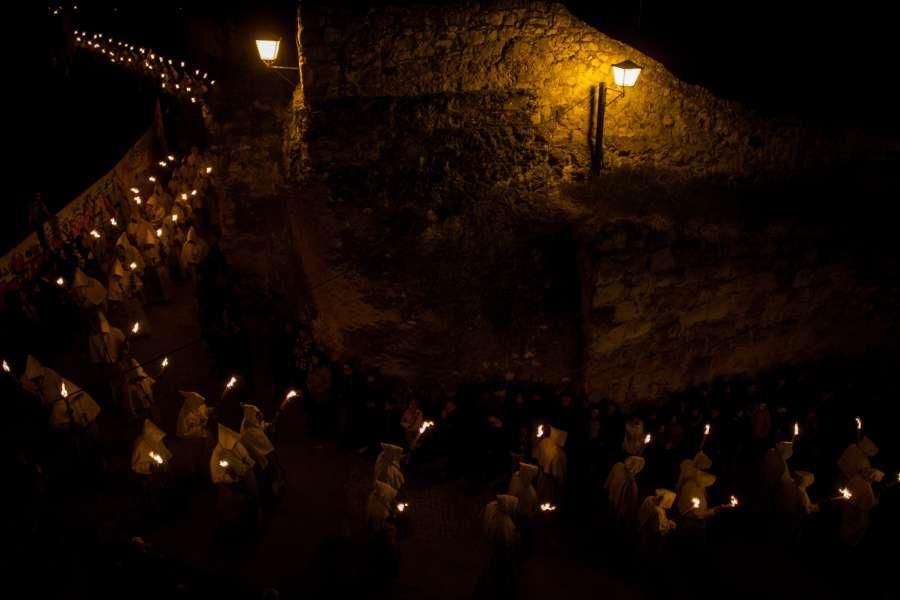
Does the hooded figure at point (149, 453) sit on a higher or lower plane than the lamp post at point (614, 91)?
lower

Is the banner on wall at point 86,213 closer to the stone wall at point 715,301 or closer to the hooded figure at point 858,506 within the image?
the stone wall at point 715,301

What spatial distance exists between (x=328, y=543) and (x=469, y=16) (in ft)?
22.2

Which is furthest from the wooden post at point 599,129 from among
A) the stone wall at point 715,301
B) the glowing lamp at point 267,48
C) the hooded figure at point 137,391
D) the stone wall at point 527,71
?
the hooded figure at point 137,391

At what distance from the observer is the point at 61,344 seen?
36.6ft

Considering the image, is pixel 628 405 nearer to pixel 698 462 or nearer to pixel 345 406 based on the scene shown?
pixel 698 462

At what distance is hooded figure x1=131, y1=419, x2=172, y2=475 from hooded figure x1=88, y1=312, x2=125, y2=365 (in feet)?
7.91

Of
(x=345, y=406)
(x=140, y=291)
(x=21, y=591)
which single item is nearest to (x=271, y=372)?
(x=345, y=406)

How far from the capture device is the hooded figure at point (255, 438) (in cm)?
774

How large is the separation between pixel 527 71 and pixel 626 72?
4.23ft

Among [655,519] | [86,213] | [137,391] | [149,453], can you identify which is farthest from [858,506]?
[86,213]

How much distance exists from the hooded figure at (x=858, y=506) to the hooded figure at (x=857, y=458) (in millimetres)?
126

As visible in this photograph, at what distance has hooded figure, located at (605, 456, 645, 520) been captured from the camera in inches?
298

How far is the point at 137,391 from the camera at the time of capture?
9.25 meters

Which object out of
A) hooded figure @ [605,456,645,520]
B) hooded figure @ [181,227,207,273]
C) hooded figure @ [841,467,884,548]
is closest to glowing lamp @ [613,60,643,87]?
hooded figure @ [605,456,645,520]
